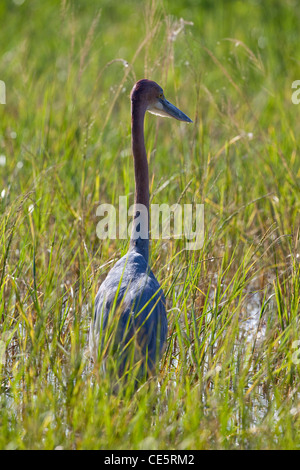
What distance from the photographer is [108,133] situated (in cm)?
576

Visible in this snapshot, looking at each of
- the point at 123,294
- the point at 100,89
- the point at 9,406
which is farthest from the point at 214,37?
the point at 9,406

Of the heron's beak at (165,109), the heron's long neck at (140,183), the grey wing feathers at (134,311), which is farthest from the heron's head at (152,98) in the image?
the grey wing feathers at (134,311)

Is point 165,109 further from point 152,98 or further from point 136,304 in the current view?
point 136,304

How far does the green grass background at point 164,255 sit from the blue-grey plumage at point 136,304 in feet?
0.39

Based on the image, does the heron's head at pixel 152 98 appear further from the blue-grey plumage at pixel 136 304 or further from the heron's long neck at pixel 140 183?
the heron's long neck at pixel 140 183

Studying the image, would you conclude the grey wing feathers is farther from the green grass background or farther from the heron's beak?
the heron's beak

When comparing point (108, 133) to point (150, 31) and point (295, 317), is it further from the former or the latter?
point (295, 317)

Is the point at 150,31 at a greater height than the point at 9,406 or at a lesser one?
greater

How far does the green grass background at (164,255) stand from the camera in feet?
8.63

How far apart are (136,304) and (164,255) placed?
1.33 metres

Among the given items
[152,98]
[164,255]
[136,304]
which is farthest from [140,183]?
[164,255]

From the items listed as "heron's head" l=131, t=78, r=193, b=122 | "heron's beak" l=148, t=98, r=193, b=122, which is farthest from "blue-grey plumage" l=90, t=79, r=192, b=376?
"heron's beak" l=148, t=98, r=193, b=122

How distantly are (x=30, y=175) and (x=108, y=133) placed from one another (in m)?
1.34

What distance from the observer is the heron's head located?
354 cm
